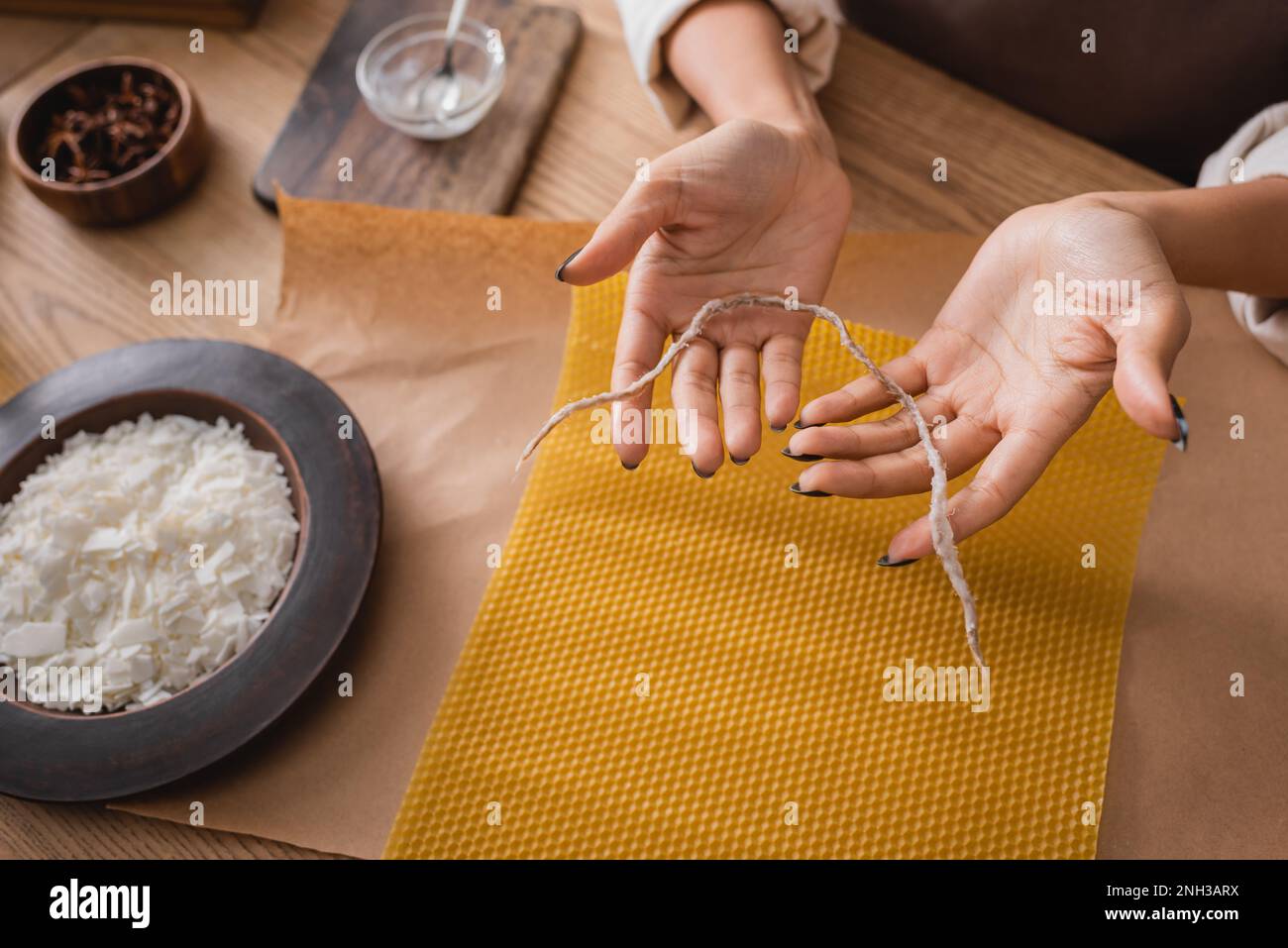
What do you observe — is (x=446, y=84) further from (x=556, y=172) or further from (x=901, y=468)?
(x=901, y=468)

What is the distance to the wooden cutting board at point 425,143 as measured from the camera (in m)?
0.98

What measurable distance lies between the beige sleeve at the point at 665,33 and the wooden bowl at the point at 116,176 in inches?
18.4

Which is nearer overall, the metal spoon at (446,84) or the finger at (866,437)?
the finger at (866,437)

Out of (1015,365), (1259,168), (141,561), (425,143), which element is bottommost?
(141,561)

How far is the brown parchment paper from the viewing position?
0.69m

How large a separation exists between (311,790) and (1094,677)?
615 mm

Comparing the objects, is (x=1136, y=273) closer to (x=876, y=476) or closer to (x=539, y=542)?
(x=876, y=476)

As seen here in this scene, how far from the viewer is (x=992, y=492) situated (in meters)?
0.62

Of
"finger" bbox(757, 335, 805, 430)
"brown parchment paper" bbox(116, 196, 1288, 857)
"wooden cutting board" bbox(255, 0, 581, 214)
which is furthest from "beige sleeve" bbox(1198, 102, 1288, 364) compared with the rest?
"wooden cutting board" bbox(255, 0, 581, 214)

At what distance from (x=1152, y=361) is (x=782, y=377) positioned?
0.25m

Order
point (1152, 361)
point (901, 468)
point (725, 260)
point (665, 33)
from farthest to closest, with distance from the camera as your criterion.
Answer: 1. point (665, 33)
2. point (725, 260)
3. point (901, 468)
4. point (1152, 361)

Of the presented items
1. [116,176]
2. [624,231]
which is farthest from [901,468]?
[116,176]

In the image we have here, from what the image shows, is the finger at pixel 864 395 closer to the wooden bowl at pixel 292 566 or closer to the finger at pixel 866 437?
the finger at pixel 866 437

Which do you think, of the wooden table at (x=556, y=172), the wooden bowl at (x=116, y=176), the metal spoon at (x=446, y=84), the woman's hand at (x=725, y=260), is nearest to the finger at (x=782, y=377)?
the woman's hand at (x=725, y=260)
